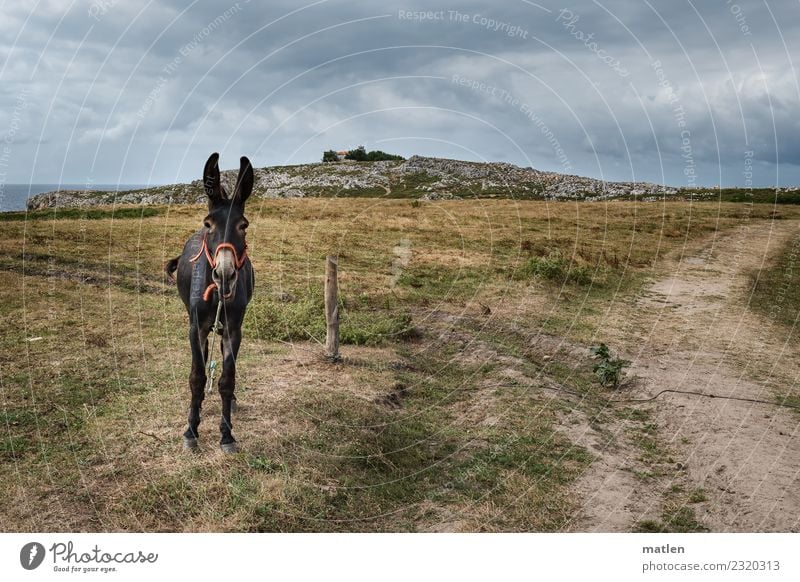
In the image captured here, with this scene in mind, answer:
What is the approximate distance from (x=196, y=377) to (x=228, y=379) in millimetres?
498

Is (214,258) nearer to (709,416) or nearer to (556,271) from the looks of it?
(709,416)

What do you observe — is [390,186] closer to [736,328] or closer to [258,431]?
[736,328]

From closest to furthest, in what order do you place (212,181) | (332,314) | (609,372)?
(212,181) < (332,314) < (609,372)

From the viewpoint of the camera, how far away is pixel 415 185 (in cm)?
8925

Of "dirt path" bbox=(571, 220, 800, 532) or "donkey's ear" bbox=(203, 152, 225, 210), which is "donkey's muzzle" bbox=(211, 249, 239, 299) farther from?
"dirt path" bbox=(571, 220, 800, 532)

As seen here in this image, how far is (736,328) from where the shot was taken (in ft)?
69.8

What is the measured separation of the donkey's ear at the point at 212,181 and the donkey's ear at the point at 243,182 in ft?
0.93

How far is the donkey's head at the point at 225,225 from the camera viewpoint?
26.1 feet

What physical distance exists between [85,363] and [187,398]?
3876mm

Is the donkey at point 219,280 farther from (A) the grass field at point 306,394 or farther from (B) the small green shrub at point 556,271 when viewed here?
(B) the small green shrub at point 556,271
